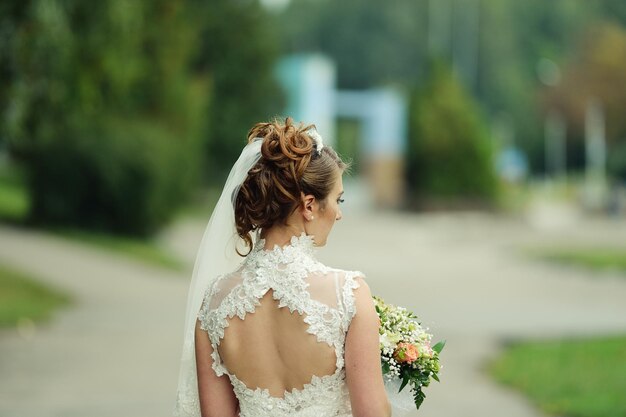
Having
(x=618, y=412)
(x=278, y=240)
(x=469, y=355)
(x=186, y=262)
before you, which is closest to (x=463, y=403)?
(x=618, y=412)

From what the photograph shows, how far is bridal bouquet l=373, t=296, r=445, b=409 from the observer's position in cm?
361

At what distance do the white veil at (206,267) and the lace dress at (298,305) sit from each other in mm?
340

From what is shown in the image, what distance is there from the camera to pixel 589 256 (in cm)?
2861

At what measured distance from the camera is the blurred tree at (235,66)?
5284cm

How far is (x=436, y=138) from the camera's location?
184 feet

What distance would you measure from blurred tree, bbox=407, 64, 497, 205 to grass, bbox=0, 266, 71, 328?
1490 inches

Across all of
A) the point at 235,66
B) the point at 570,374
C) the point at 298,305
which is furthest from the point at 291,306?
the point at 235,66

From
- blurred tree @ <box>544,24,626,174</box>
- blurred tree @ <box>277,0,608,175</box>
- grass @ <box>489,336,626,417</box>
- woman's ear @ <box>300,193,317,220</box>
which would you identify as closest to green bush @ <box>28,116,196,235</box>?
grass @ <box>489,336,626,417</box>

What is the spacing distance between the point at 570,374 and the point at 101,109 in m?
13.6

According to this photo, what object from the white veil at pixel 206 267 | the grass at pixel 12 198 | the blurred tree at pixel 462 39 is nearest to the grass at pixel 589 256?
the grass at pixel 12 198

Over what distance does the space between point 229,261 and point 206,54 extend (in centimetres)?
5059

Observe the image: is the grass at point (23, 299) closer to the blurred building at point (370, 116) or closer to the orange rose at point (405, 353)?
the orange rose at point (405, 353)

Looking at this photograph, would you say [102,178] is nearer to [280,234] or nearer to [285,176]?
[280,234]

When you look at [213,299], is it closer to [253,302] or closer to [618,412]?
[253,302]
